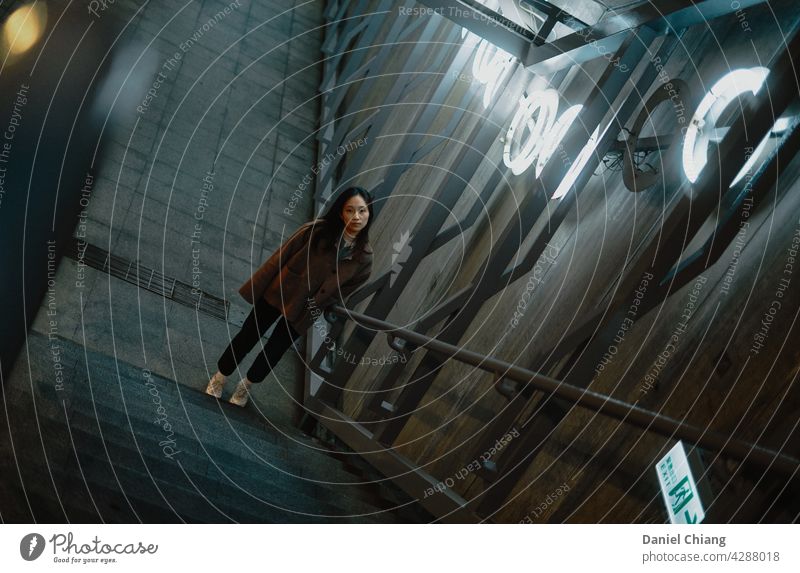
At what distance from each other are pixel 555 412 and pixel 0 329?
2.49m

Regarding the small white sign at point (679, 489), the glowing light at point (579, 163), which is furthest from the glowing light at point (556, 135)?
the small white sign at point (679, 489)

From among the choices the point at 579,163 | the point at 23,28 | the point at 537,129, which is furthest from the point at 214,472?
the point at 537,129

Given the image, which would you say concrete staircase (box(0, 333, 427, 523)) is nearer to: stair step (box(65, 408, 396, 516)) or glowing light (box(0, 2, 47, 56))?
stair step (box(65, 408, 396, 516))

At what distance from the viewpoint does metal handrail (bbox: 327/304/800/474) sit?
199 centimetres

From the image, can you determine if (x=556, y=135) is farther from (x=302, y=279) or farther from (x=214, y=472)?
(x=214, y=472)

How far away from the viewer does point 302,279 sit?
175 inches

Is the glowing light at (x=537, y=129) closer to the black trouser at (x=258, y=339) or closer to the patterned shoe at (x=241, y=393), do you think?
the black trouser at (x=258, y=339)

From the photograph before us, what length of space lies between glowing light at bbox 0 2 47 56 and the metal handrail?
168cm

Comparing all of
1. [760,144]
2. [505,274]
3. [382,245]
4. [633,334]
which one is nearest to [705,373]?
[633,334]

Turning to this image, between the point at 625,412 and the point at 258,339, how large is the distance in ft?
8.35

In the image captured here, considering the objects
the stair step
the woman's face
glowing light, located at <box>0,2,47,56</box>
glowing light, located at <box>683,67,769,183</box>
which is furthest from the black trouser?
glowing light, located at <box>0,2,47,56</box>

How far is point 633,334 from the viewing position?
3.34 m

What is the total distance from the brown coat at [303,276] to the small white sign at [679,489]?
246 cm
